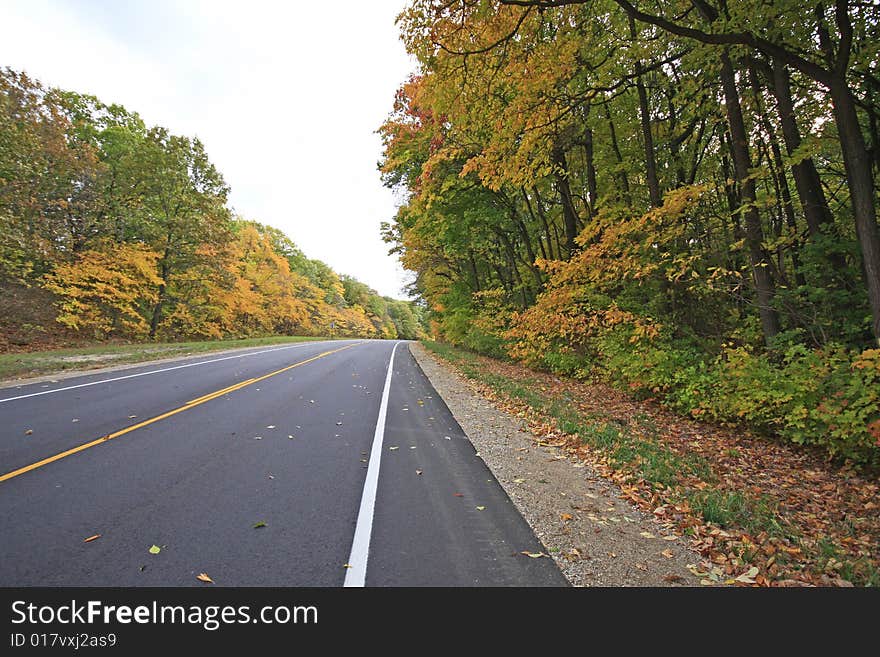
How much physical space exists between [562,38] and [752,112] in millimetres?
4495

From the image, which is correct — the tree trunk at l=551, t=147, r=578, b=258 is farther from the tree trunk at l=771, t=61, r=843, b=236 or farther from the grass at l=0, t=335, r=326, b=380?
the grass at l=0, t=335, r=326, b=380

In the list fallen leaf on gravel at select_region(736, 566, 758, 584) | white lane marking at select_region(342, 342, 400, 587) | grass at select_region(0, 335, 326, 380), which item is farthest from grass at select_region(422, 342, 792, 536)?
grass at select_region(0, 335, 326, 380)

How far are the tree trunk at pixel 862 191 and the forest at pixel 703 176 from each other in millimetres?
23

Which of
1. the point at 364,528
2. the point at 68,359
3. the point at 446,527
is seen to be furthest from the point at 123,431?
the point at 68,359

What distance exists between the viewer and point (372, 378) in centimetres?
1230

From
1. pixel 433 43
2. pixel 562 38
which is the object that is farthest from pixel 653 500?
pixel 562 38

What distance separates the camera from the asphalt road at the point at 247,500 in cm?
267

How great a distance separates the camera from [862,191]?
4645mm

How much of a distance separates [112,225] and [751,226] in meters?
27.0

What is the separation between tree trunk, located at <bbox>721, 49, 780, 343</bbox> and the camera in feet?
20.7

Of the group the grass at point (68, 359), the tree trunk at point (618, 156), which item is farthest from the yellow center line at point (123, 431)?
the tree trunk at point (618, 156)

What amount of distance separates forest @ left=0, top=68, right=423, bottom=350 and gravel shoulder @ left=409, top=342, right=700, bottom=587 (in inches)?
811

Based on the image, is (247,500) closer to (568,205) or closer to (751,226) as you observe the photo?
(751,226)

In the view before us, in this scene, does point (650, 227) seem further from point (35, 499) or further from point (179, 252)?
point (179, 252)
